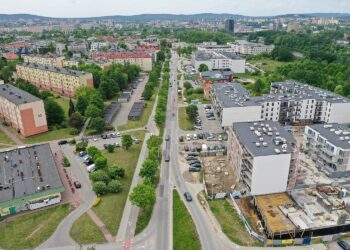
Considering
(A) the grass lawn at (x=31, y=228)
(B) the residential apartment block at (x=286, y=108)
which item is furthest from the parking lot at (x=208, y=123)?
(A) the grass lawn at (x=31, y=228)

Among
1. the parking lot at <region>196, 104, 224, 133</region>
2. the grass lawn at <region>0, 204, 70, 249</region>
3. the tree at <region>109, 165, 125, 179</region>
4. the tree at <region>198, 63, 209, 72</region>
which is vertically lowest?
the grass lawn at <region>0, 204, 70, 249</region>

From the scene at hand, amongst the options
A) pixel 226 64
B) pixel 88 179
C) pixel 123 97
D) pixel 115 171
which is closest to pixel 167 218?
pixel 115 171

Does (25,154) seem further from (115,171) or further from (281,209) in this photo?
(281,209)

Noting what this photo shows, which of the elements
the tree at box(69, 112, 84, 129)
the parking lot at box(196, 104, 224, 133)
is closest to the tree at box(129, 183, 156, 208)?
the parking lot at box(196, 104, 224, 133)

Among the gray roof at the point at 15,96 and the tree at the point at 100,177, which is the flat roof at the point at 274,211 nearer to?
the tree at the point at 100,177

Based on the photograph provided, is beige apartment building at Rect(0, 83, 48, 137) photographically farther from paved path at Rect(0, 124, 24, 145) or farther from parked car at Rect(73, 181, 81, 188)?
parked car at Rect(73, 181, 81, 188)

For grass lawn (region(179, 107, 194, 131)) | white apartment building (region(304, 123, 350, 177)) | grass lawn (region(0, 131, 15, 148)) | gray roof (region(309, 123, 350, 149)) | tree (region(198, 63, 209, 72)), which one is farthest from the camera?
tree (region(198, 63, 209, 72))

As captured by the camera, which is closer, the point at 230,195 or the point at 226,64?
the point at 230,195
